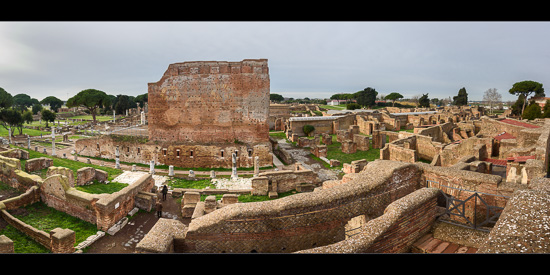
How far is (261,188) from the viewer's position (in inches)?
600

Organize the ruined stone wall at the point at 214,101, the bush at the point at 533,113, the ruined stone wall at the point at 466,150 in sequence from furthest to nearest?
the bush at the point at 533,113 < the ruined stone wall at the point at 214,101 < the ruined stone wall at the point at 466,150

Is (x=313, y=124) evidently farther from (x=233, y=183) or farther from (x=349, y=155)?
(x=233, y=183)

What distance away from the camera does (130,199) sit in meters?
12.6

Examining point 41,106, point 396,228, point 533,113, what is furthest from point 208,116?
point 41,106

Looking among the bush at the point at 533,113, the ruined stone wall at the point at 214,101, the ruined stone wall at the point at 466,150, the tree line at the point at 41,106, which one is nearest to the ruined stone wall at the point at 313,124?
the ruined stone wall at the point at 214,101

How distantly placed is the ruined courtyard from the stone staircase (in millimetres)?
33

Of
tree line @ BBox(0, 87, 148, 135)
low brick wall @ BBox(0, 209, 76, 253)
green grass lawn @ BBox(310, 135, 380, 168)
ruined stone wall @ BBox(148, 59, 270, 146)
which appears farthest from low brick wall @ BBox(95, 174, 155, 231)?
tree line @ BBox(0, 87, 148, 135)

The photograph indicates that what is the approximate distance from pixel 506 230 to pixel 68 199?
14.2 metres

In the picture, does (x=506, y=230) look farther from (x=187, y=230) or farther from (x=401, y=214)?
(x=187, y=230)

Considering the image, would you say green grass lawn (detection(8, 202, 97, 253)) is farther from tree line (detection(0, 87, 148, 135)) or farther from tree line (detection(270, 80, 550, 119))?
tree line (detection(270, 80, 550, 119))

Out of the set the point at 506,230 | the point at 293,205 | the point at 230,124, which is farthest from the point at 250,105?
the point at 506,230

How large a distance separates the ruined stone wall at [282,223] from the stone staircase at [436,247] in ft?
5.20

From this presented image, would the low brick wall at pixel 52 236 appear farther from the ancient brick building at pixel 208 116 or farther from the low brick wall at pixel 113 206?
the ancient brick building at pixel 208 116

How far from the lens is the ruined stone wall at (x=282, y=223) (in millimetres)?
6875
